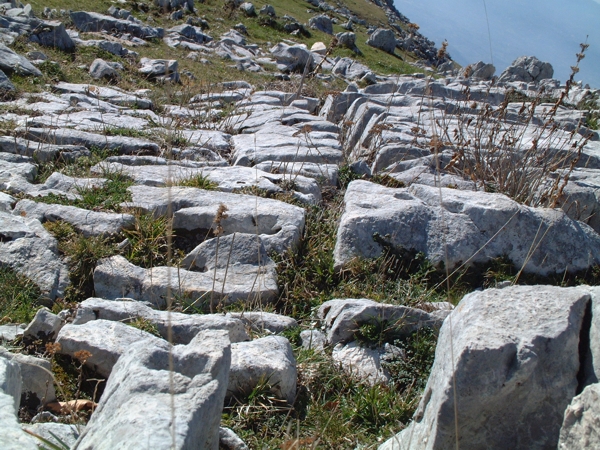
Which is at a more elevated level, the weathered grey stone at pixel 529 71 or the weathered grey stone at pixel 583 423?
the weathered grey stone at pixel 529 71

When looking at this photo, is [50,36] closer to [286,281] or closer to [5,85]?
[5,85]

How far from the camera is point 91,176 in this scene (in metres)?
6.59

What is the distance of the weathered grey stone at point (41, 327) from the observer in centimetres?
370

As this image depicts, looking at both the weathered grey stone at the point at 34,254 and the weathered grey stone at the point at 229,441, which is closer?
the weathered grey stone at the point at 229,441

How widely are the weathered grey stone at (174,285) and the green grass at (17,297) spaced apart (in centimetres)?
50

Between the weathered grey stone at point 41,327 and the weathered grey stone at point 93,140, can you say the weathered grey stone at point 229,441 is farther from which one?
the weathered grey stone at point 93,140

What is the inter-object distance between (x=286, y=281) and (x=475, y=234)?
189 centimetres

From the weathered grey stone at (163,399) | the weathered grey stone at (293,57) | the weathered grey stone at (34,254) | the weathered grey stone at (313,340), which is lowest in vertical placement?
the weathered grey stone at (34,254)

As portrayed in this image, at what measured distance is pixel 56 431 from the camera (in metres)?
2.61

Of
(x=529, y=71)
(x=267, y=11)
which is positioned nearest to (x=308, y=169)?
(x=529, y=71)

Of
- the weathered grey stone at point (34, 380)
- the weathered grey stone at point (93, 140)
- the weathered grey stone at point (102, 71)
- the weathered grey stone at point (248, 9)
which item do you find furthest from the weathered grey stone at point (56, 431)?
the weathered grey stone at point (248, 9)

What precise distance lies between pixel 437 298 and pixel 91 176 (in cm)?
424

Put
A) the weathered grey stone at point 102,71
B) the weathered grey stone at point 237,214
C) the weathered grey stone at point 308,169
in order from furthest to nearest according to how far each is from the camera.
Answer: the weathered grey stone at point 102,71 → the weathered grey stone at point 308,169 → the weathered grey stone at point 237,214

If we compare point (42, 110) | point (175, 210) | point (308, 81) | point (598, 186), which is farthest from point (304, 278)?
point (308, 81)
